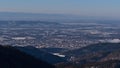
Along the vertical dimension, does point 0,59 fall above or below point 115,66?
above

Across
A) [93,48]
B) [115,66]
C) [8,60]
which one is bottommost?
[93,48]

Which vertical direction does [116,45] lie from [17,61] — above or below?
below

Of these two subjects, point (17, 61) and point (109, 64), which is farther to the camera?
point (109, 64)

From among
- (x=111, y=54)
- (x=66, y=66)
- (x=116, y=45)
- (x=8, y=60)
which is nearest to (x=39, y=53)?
(x=111, y=54)

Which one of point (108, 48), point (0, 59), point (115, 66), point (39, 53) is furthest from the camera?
point (108, 48)

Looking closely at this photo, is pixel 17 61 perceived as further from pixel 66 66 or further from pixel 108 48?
pixel 108 48

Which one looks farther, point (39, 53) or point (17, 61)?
point (39, 53)

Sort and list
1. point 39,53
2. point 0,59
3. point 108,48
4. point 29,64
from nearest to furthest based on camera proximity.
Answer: point 0,59 < point 29,64 < point 39,53 < point 108,48

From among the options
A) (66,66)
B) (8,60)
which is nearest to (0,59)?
(8,60)

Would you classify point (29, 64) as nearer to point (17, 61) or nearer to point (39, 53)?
point (17, 61)
